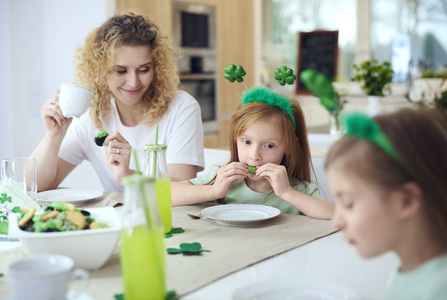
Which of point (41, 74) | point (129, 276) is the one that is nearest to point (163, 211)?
point (129, 276)

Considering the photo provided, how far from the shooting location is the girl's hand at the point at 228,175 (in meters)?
1.49

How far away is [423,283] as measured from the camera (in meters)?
0.74

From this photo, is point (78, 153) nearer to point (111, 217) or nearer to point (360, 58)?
point (111, 217)

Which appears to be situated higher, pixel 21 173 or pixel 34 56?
pixel 34 56

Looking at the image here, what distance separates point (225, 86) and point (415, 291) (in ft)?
13.1

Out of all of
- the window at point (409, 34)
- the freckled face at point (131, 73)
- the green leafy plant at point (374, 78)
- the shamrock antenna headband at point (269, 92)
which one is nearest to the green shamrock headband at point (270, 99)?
the shamrock antenna headband at point (269, 92)

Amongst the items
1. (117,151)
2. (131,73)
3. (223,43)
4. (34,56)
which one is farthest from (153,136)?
(223,43)

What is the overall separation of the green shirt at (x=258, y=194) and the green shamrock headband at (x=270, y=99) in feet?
0.66

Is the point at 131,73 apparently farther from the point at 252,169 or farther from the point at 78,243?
the point at 78,243

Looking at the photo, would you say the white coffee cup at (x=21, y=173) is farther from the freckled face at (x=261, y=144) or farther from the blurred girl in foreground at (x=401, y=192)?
the blurred girl in foreground at (x=401, y=192)

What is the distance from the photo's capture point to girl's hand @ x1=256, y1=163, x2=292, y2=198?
57.0 inches

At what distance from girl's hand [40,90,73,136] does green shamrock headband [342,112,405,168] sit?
4.22 ft

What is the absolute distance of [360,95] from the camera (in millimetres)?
4875

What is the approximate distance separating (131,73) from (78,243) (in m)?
1.06
